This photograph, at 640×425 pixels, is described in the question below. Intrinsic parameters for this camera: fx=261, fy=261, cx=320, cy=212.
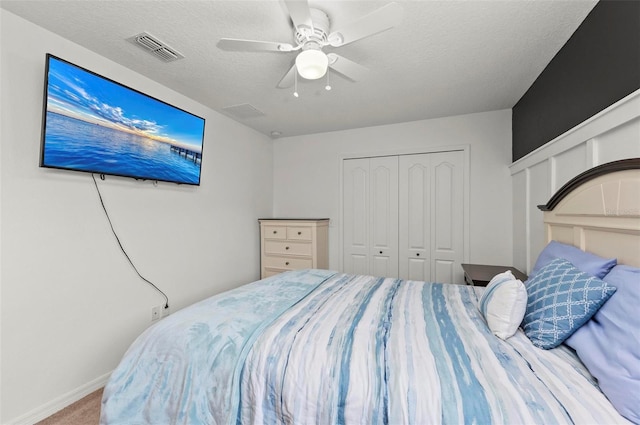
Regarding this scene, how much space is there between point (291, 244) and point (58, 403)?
241cm

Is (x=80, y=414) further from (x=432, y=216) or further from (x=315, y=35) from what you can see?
(x=432, y=216)

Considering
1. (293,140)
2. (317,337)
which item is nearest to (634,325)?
(317,337)

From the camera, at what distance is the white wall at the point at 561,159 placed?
1.25m

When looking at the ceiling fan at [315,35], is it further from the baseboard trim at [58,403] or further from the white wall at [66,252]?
the baseboard trim at [58,403]

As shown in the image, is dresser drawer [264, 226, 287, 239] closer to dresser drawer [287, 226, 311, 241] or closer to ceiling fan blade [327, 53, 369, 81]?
dresser drawer [287, 226, 311, 241]

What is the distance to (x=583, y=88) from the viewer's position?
62.9 inches

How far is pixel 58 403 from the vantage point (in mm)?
1759

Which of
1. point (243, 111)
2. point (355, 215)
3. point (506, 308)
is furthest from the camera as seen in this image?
point (355, 215)

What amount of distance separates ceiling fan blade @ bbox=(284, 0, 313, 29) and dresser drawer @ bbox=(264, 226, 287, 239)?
2532mm

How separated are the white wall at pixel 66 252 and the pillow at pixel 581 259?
299cm

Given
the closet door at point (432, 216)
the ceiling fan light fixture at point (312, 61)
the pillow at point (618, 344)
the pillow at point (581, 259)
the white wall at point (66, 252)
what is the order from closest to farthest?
1. the pillow at point (618, 344)
2. the pillow at point (581, 259)
3. the ceiling fan light fixture at point (312, 61)
4. the white wall at point (66, 252)
5. the closet door at point (432, 216)

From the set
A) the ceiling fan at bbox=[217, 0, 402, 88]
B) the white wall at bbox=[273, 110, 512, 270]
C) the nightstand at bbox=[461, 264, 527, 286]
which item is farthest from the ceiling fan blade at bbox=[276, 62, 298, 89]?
the nightstand at bbox=[461, 264, 527, 286]

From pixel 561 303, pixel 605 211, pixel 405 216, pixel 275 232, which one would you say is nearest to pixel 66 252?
pixel 275 232

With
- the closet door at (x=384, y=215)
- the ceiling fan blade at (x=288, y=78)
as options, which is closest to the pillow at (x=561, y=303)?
the ceiling fan blade at (x=288, y=78)
